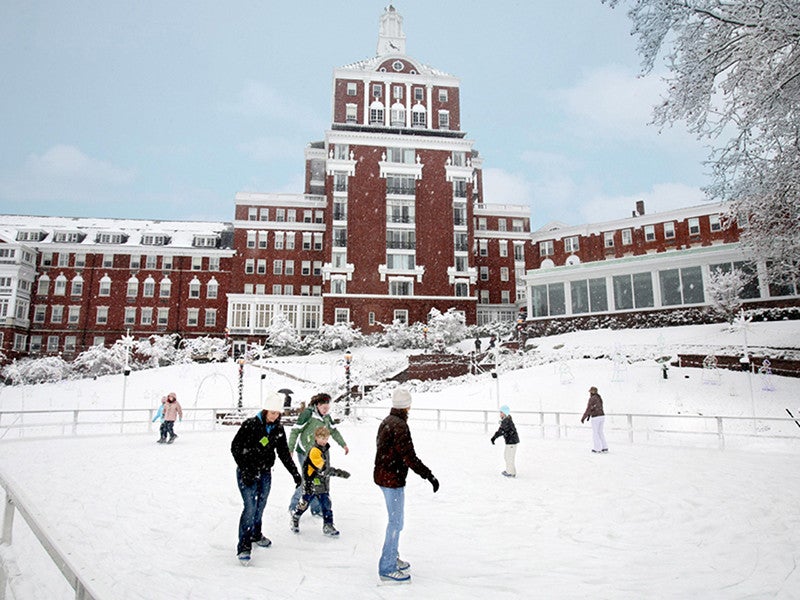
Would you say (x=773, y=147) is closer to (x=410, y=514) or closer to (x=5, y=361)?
(x=410, y=514)

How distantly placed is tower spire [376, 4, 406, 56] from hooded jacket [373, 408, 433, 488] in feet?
227

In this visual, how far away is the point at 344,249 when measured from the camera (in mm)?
53844

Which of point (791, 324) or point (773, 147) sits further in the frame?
point (791, 324)

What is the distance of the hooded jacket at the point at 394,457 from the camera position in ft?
18.6

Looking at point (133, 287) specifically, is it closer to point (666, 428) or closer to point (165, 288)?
point (165, 288)

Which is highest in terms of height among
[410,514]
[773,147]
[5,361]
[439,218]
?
[439,218]

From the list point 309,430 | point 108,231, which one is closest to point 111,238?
point 108,231

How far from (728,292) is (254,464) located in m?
32.0

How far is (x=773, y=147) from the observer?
50.2ft

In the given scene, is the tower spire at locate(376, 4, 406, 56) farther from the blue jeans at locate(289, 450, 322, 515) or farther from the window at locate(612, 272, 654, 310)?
the blue jeans at locate(289, 450, 322, 515)

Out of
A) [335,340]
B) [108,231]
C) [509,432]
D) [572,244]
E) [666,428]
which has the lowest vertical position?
[666,428]

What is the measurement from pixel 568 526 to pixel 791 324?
91.1ft

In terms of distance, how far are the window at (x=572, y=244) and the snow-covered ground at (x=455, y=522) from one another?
4439 centimetres

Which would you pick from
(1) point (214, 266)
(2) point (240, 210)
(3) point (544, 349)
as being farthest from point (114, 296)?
(3) point (544, 349)
